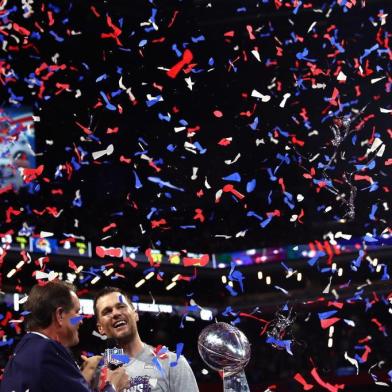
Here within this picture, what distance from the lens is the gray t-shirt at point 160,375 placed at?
2977mm

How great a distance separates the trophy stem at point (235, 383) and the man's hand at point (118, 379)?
0.38 m

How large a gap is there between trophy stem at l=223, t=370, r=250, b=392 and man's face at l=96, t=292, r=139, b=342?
648mm

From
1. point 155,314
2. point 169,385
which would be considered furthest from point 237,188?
point 169,385

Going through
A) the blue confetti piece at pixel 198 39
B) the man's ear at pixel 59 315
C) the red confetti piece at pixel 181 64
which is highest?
the blue confetti piece at pixel 198 39

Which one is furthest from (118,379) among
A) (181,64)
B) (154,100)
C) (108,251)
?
(108,251)

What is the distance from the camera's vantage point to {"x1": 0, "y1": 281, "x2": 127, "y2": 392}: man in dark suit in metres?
2.33

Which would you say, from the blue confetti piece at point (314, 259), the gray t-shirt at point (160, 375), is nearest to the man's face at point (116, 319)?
the gray t-shirt at point (160, 375)

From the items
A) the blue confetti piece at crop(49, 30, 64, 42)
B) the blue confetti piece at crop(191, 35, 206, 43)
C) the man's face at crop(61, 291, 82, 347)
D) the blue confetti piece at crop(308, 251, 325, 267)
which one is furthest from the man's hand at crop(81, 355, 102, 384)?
the blue confetti piece at crop(49, 30, 64, 42)

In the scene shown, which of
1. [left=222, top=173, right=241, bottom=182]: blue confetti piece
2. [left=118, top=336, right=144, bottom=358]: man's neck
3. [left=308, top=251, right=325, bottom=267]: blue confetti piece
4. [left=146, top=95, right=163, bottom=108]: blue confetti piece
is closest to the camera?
[left=118, top=336, right=144, bottom=358]: man's neck

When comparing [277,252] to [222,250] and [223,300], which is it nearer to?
[222,250]

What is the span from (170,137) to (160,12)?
1.58m

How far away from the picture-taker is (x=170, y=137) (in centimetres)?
716

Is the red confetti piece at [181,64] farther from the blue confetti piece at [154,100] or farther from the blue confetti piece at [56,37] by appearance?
the blue confetti piece at [56,37]

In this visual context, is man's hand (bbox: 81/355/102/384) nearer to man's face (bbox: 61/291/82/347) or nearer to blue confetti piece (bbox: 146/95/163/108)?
man's face (bbox: 61/291/82/347)
